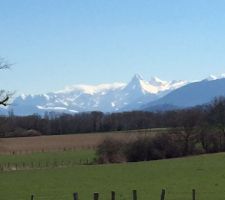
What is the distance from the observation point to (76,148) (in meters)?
109

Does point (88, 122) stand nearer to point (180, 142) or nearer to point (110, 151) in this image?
point (180, 142)

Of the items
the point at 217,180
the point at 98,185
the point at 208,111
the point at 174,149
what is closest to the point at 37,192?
the point at 98,185

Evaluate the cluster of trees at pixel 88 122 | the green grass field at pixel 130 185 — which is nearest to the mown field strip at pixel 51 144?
the cluster of trees at pixel 88 122

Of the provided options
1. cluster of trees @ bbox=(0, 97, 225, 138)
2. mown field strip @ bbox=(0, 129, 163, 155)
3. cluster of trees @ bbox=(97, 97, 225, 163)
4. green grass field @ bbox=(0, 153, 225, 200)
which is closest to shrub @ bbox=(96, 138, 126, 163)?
cluster of trees @ bbox=(97, 97, 225, 163)

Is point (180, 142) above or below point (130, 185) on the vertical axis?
above

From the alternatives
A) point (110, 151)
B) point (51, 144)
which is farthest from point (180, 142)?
point (51, 144)

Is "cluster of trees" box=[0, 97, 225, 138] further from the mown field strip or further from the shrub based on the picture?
the shrub

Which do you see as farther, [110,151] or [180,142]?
[180,142]

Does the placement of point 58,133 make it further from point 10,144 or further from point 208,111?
point 208,111

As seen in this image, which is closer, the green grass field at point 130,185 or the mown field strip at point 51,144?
the green grass field at point 130,185

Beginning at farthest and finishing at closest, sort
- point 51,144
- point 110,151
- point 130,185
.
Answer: point 51,144, point 110,151, point 130,185

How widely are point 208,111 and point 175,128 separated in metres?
10.9

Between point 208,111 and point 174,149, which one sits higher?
point 208,111

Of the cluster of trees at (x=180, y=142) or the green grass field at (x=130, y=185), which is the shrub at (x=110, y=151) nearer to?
the cluster of trees at (x=180, y=142)
